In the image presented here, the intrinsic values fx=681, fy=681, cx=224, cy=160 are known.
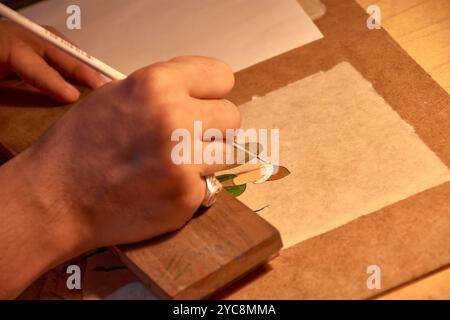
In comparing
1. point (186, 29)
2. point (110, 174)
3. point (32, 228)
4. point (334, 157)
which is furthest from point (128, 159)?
point (186, 29)

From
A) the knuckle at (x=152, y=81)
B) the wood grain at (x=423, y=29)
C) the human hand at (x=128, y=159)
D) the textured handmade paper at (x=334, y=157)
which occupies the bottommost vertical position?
the textured handmade paper at (x=334, y=157)

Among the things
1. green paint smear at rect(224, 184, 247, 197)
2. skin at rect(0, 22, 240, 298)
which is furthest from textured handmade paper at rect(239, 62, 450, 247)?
skin at rect(0, 22, 240, 298)

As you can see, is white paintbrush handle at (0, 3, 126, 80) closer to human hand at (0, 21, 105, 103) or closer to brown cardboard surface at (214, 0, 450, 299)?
human hand at (0, 21, 105, 103)

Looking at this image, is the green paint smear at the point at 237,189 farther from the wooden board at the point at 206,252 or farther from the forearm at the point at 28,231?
the forearm at the point at 28,231

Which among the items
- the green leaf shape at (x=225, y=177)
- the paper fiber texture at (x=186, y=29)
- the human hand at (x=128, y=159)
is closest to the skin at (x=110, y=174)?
the human hand at (x=128, y=159)

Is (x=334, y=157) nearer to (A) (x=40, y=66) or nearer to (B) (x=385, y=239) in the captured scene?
(B) (x=385, y=239)

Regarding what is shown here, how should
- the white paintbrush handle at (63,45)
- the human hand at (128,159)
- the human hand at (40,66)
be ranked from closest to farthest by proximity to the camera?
the human hand at (128,159) → the white paintbrush handle at (63,45) → the human hand at (40,66)
